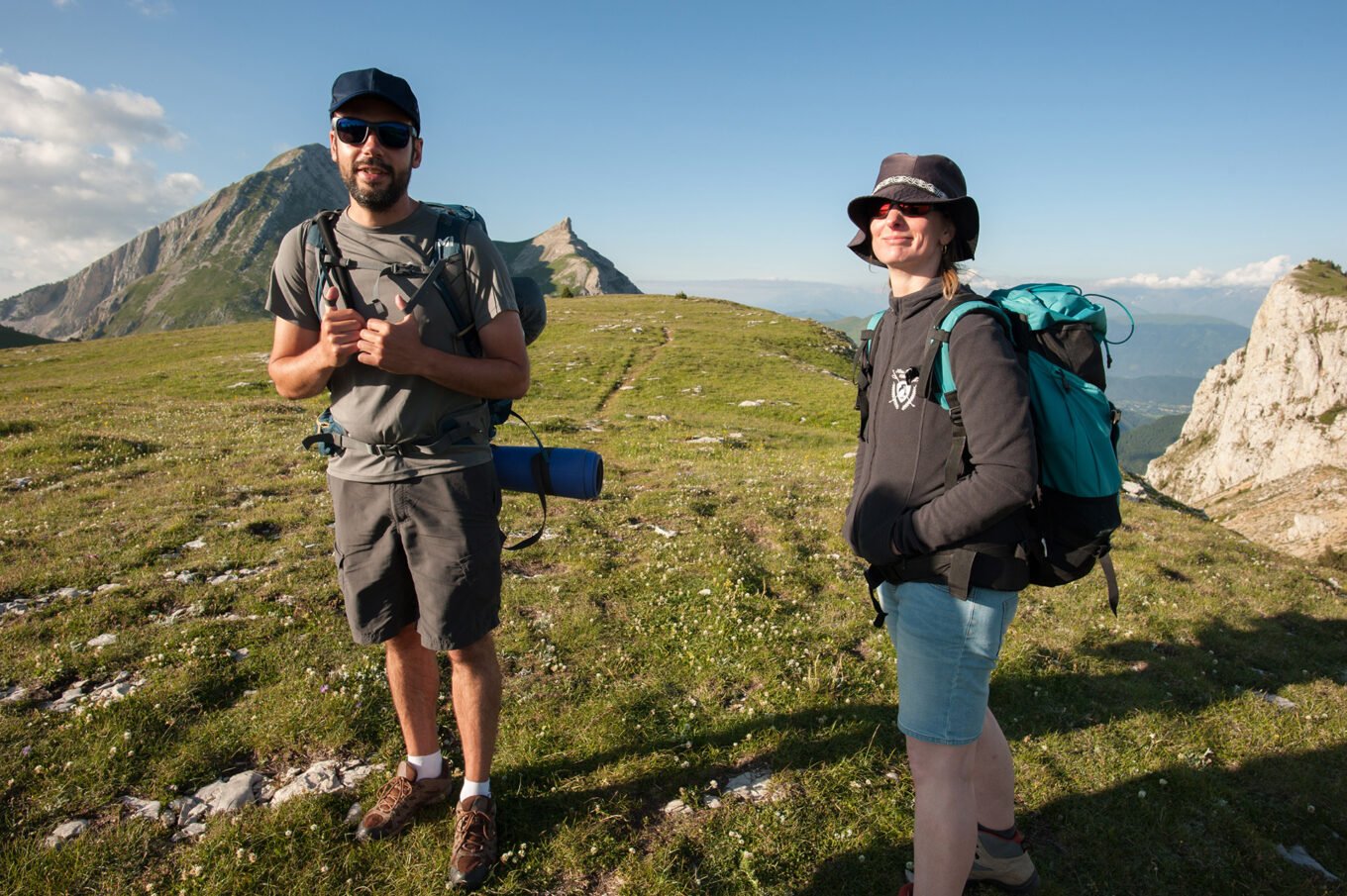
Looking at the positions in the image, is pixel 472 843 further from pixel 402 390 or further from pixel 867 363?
pixel 867 363

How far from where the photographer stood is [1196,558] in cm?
1402

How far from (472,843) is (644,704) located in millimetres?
2557

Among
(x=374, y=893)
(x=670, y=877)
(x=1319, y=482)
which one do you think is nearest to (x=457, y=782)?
(x=374, y=893)

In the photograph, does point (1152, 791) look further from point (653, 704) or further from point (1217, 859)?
point (653, 704)

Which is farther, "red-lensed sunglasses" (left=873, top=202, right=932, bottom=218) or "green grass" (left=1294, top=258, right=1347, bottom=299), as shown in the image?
"green grass" (left=1294, top=258, right=1347, bottom=299)

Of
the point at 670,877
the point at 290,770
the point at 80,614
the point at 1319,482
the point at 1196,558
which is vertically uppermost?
the point at 80,614

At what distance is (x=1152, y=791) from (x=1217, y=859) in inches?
31.0

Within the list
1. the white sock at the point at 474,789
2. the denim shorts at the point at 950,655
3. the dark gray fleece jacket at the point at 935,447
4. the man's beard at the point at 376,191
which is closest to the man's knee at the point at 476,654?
the white sock at the point at 474,789

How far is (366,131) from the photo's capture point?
4.44m

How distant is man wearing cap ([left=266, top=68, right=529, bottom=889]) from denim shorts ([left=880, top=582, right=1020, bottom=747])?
2.98 meters

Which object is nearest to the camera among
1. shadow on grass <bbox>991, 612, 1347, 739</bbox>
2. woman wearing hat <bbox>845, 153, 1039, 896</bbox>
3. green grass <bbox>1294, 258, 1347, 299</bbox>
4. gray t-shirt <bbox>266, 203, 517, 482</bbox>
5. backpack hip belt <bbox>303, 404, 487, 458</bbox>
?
woman wearing hat <bbox>845, 153, 1039, 896</bbox>

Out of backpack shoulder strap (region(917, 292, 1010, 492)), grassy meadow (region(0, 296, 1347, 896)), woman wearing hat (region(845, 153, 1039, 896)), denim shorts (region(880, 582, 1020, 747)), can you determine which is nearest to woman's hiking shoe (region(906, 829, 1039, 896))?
grassy meadow (region(0, 296, 1347, 896))

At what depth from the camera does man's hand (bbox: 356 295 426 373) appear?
13.7ft

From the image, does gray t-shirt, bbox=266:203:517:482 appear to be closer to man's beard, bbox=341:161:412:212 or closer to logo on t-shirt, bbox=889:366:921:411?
man's beard, bbox=341:161:412:212
